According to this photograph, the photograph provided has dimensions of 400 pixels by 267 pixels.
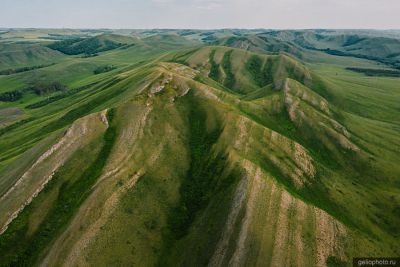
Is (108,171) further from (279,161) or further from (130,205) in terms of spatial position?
(279,161)

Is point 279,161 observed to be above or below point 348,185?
above

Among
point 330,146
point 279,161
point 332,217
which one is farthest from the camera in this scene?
point 330,146

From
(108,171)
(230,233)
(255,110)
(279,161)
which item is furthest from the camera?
(255,110)

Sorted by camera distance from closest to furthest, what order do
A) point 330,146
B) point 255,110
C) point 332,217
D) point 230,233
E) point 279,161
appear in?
point 230,233 < point 332,217 < point 279,161 < point 330,146 < point 255,110

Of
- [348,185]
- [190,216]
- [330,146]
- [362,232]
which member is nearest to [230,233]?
[190,216]

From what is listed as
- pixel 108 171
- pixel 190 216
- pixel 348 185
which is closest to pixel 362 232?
pixel 348 185

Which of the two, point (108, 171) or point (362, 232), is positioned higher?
point (108, 171)

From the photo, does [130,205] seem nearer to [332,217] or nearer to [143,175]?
[143,175]

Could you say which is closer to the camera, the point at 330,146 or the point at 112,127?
the point at 112,127

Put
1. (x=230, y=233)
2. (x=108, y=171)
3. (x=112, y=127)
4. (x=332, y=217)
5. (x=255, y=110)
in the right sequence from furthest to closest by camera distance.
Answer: (x=255, y=110)
(x=112, y=127)
(x=108, y=171)
(x=332, y=217)
(x=230, y=233)
